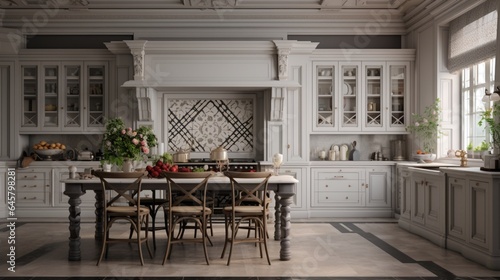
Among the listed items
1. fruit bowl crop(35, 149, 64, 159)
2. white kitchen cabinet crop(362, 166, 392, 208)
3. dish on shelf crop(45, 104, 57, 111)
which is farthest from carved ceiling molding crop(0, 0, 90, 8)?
white kitchen cabinet crop(362, 166, 392, 208)

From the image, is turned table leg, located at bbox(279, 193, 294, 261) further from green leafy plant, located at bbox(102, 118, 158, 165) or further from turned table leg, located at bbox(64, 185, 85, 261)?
turned table leg, located at bbox(64, 185, 85, 261)

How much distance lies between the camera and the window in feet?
21.0

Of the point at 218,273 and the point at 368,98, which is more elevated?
the point at 368,98

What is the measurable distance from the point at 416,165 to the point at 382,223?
3.72 feet

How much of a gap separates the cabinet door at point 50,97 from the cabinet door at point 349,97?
4.34 m

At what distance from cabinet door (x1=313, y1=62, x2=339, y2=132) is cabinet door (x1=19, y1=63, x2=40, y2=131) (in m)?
4.30

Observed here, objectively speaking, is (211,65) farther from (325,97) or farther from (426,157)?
(426,157)

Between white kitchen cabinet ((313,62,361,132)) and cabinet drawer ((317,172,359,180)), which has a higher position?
white kitchen cabinet ((313,62,361,132))

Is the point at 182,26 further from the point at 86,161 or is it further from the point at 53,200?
the point at 53,200

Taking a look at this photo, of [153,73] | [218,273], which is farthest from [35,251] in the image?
[153,73]

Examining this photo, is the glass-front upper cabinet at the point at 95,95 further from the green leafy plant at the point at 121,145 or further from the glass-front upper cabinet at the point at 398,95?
the glass-front upper cabinet at the point at 398,95

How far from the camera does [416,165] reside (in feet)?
22.5

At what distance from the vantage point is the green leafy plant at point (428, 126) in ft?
23.6

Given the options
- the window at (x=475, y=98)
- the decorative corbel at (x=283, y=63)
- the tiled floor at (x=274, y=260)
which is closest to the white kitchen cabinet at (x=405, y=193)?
the tiled floor at (x=274, y=260)
